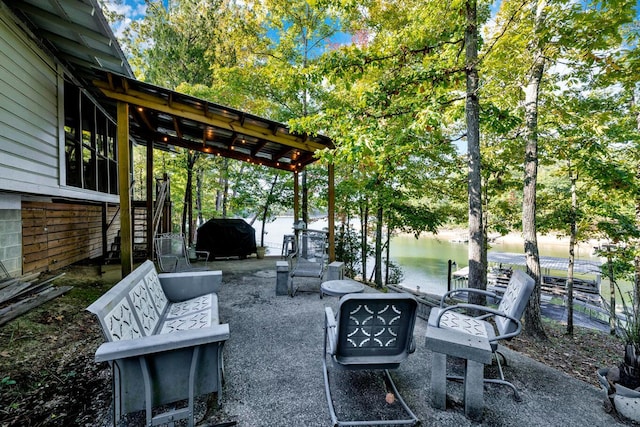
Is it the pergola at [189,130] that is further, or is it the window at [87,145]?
the window at [87,145]

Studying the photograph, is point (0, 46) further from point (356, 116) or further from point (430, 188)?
point (430, 188)

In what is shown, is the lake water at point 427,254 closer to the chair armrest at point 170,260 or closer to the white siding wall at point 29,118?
the chair armrest at point 170,260

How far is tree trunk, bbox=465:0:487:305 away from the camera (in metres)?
3.43

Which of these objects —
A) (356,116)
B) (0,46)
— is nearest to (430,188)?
(356,116)

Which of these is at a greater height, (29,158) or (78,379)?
(29,158)

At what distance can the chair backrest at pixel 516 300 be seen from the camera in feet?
6.81

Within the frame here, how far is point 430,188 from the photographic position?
7703mm

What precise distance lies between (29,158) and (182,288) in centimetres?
291

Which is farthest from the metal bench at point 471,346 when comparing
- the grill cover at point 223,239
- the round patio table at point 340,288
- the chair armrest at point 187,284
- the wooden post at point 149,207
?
the grill cover at point 223,239

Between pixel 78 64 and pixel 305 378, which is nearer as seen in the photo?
pixel 305 378

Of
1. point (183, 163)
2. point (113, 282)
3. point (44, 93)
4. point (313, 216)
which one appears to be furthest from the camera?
point (313, 216)

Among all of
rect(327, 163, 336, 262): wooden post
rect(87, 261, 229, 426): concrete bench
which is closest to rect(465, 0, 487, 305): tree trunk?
rect(327, 163, 336, 262): wooden post

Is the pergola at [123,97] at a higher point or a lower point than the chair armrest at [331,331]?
higher

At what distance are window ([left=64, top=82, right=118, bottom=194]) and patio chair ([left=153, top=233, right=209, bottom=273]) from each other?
1772mm
